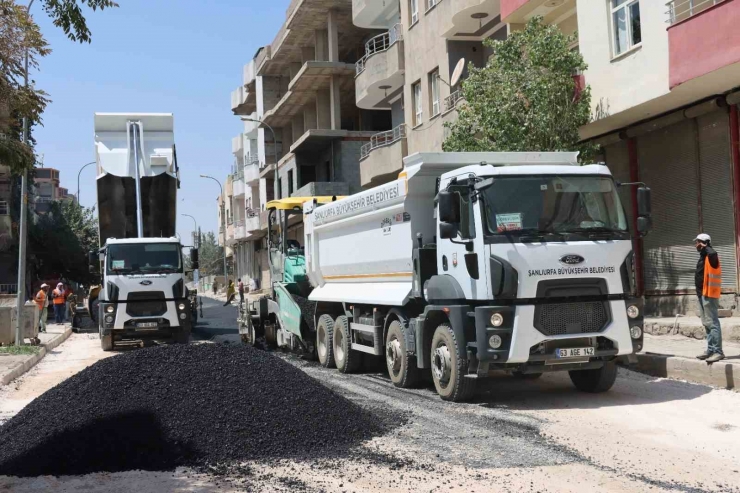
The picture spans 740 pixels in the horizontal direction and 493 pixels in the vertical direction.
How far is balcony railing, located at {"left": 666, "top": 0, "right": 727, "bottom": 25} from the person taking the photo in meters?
14.9

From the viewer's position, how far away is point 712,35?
13.8 meters

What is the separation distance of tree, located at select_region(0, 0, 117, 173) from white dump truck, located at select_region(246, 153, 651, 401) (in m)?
4.48

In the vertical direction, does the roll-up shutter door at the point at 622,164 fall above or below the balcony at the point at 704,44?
below

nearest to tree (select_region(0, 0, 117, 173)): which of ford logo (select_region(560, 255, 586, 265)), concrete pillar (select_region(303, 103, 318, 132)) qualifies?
ford logo (select_region(560, 255, 586, 265))

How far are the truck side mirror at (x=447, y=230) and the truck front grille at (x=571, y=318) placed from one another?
1.31 meters

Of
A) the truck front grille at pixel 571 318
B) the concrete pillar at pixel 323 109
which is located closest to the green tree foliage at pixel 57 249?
the concrete pillar at pixel 323 109

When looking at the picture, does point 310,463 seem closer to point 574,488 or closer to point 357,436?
point 357,436

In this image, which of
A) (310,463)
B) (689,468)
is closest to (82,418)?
(310,463)

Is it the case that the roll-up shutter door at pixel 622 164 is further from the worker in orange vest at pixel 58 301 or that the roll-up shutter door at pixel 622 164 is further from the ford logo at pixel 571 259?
the worker in orange vest at pixel 58 301

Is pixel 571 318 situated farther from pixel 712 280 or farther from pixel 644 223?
pixel 712 280

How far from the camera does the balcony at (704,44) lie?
13445 millimetres

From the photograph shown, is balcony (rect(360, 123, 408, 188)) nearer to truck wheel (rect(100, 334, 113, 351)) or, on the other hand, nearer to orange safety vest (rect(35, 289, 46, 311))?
truck wheel (rect(100, 334, 113, 351))

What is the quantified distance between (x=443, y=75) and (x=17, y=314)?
538 inches

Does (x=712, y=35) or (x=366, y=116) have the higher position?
(x=366, y=116)
